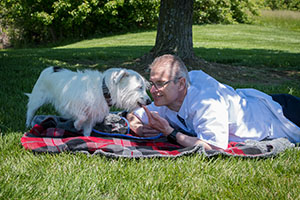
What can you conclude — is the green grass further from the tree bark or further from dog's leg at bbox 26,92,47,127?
the tree bark

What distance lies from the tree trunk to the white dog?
4.38 m

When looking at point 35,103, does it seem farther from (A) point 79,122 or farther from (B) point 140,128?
(B) point 140,128

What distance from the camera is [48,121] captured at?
13.3ft

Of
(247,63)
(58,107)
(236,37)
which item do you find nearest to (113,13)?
(236,37)

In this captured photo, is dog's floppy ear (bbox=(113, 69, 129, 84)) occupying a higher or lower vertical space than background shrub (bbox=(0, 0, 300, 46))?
lower

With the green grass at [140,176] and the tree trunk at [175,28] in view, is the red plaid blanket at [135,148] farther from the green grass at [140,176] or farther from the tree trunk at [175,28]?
the tree trunk at [175,28]

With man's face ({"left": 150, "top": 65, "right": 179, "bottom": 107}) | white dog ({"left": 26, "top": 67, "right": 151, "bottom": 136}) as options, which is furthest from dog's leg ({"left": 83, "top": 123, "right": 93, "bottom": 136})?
man's face ({"left": 150, "top": 65, "right": 179, "bottom": 107})

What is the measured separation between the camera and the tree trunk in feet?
25.5

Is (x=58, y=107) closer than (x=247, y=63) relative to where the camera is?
Yes

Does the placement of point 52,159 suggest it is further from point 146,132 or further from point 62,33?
point 62,33

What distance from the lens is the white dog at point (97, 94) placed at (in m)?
3.71

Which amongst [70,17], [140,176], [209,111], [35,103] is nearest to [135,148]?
[140,176]

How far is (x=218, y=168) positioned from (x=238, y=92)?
4.51 feet

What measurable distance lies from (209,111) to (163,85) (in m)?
0.59
